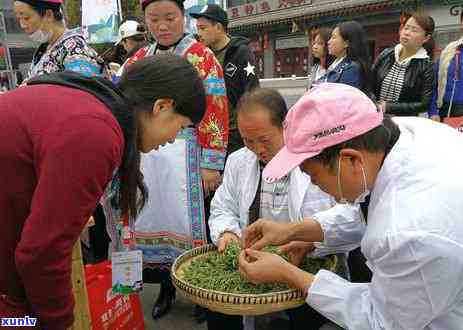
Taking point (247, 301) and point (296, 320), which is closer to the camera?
point (247, 301)

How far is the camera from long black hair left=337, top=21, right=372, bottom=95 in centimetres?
375

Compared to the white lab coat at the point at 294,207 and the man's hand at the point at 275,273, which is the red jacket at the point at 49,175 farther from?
the white lab coat at the point at 294,207

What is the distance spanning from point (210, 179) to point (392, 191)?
1518mm

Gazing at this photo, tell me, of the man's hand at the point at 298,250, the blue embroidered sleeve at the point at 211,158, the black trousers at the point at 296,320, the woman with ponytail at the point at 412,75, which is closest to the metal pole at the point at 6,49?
the blue embroidered sleeve at the point at 211,158

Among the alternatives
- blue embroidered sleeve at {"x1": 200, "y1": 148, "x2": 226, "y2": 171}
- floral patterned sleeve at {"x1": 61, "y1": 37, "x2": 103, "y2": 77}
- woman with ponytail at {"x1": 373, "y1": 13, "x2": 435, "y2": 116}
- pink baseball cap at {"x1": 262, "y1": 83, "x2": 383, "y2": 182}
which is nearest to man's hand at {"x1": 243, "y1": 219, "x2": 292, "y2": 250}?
pink baseball cap at {"x1": 262, "y1": 83, "x2": 383, "y2": 182}

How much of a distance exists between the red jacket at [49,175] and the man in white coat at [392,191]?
516 millimetres

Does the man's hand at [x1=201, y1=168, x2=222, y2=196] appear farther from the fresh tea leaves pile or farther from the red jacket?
the red jacket

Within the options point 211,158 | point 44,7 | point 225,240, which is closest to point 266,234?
point 225,240

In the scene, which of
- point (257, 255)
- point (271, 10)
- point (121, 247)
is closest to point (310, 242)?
point (257, 255)

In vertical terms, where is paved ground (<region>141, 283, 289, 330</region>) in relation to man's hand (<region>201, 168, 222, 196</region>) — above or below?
below

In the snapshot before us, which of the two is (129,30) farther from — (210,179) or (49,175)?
(49,175)

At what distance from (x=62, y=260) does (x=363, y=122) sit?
0.87 meters

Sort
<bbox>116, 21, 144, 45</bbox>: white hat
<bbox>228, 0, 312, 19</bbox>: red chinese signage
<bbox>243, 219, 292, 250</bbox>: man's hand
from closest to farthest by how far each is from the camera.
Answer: <bbox>243, 219, 292, 250</bbox>: man's hand < <bbox>116, 21, 144, 45</bbox>: white hat < <bbox>228, 0, 312, 19</bbox>: red chinese signage

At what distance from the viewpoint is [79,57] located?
260cm
